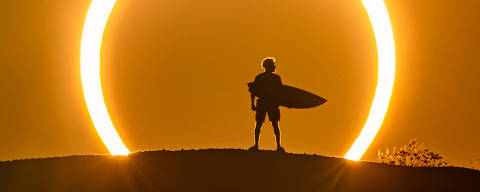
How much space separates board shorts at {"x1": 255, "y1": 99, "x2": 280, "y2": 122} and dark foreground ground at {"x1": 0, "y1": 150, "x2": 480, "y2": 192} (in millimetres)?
1303

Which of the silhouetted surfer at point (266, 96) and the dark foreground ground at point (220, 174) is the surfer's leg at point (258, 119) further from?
the dark foreground ground at point (220, 174)

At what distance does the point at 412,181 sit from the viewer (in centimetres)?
1597

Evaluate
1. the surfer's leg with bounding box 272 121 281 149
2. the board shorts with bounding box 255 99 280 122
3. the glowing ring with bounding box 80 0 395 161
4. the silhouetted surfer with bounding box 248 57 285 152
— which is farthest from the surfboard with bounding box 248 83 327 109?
the glowing ring with bounding box 80 0 395 161

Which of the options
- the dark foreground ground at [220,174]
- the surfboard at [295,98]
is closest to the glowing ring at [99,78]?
the surfboard at [295,98]

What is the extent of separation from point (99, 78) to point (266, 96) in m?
6.07

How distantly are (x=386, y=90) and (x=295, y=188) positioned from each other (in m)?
6.88

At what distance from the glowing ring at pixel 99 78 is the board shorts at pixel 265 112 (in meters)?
3.19

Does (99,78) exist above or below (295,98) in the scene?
above

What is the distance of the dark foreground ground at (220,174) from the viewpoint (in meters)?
14.8

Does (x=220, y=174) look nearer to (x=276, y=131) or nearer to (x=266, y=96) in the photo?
(x=276, y=131)

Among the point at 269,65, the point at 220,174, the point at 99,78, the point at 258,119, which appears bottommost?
the point at 220,174

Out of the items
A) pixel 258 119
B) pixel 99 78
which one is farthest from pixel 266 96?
pixel 99 78

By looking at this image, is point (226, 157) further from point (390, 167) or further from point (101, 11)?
point (101, 11)

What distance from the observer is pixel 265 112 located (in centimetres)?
1844
